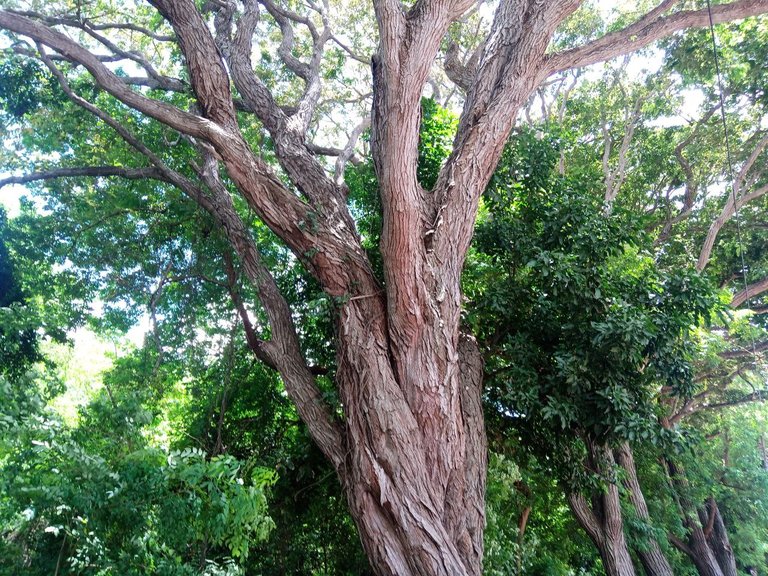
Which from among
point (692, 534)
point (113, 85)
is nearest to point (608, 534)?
point (692, 534)

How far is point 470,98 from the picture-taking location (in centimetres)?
503

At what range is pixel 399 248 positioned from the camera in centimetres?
439

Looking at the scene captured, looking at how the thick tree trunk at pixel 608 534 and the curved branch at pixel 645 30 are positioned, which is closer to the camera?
the curved branch at pixel 645 30

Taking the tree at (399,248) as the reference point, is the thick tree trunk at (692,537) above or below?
below

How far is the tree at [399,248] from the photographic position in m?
4.03

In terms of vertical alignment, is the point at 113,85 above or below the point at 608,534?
above

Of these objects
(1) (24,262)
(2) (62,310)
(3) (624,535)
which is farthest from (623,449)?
(1) (24,262)

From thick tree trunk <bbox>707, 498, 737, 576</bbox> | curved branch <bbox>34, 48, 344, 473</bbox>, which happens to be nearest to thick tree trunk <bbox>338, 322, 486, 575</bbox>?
curved branch <bbox>34, 48, 344, 473</bbox>

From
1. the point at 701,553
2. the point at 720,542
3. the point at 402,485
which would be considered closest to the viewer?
the point at 402,485

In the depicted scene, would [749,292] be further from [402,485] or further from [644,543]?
[402,485]

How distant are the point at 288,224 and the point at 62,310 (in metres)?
4.68

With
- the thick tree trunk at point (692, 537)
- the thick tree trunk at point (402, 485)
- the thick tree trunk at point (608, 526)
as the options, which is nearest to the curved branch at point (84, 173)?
the thick tree trunk at point (402, 485)

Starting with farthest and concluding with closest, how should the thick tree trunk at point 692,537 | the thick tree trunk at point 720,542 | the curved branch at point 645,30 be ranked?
the thick tree trunk at point 720,542
the thick tree trunk at point 692,537
the curved branch at point 645,30

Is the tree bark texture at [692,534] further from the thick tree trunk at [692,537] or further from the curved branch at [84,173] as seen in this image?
the curved branch at [84,173]
